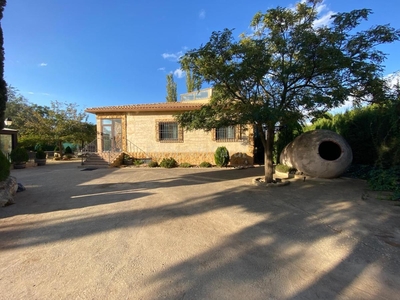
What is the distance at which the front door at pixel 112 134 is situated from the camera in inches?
588

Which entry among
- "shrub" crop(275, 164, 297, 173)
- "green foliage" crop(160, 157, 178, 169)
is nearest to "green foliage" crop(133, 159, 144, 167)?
"green foliage" crop(160, 157, 178, 169)

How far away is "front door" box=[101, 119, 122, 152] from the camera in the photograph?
14930 mm

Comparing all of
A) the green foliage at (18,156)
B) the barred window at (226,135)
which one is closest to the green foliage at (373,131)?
the barred window at (226,135)

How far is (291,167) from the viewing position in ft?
27.9

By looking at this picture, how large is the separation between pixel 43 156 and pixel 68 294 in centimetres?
1651

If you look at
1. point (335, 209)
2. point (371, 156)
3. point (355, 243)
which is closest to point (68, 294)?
point (355, 243)

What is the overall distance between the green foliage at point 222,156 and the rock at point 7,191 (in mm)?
9526

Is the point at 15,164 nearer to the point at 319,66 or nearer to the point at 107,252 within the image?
the point at 107,252

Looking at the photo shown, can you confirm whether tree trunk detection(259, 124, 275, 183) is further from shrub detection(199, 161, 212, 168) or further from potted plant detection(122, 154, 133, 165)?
potted plant detection(122, 154, 133, 165)

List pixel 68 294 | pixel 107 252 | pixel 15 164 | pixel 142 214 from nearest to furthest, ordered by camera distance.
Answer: pixel 68 294
pixel 107 252
pixel 142 214
pixel 15 164

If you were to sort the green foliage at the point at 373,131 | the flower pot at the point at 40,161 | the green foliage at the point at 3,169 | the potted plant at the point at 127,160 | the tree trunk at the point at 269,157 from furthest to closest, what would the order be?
1. the flower pot at the point at 40,161
2. the potted plant at the point at 127,160
3. the tree trunk at the point at 269,157
4. the green foliage at the point at 373,131
5. the green foliage at the point at 3,169

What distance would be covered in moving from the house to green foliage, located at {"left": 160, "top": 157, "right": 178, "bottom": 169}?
2.27 feet

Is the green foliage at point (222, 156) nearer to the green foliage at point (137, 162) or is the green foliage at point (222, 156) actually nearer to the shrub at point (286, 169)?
the shrub at point (286, 169)

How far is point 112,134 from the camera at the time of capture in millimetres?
15055
